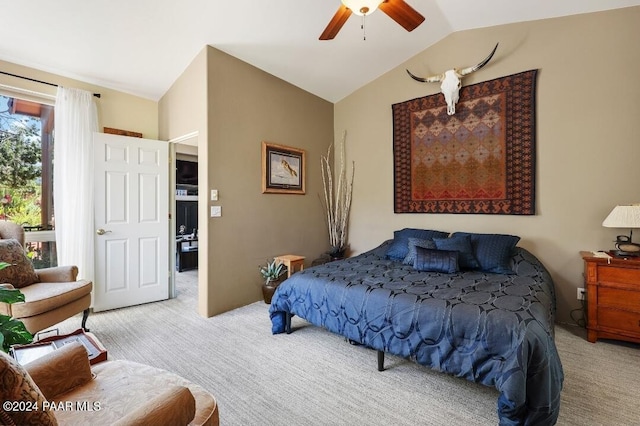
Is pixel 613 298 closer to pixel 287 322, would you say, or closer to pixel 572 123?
pixel 572 123

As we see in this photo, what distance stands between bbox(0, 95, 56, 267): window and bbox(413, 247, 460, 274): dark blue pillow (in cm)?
406

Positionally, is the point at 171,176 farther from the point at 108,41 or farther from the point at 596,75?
the point at 596,75

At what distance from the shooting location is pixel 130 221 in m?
3.64

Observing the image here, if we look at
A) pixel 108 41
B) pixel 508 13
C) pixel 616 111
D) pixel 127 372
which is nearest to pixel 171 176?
pixel 108 41

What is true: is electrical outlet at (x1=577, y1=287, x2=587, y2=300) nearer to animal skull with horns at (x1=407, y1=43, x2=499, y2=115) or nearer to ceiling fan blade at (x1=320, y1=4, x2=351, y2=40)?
animal skull with horns at (x1=407, y1=43, x2=499, y2=115)

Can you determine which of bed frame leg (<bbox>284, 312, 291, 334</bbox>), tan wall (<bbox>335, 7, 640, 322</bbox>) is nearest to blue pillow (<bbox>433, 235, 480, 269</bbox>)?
tan wall (<bbox>335, 7, 640, 322</bbox>)

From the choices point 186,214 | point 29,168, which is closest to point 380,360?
point 29,168

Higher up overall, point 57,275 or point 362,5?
point 362,5

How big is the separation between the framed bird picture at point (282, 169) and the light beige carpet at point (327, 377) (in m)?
1.72

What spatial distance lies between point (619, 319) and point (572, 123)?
1884 mm

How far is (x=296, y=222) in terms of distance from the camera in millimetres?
4285

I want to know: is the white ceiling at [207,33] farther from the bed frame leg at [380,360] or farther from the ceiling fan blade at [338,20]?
the bed frame leg at [380,360]

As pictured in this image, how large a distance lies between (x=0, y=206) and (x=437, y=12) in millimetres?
5089

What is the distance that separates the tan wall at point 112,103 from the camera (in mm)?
3090
